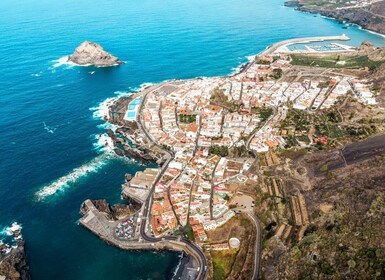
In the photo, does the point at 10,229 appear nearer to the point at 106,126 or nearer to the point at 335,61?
the point at 106,126

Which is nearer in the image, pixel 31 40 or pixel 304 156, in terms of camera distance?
pixel 304 156

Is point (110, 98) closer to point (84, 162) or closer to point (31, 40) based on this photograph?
point (84, 162)

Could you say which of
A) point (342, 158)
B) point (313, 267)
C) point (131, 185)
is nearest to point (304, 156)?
point (342, 158)

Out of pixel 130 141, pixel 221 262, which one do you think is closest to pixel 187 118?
pixel 130 141

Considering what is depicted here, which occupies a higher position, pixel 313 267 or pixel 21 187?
pixel 313 267

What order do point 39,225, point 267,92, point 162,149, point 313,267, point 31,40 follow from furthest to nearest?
point 31,40, point 267,92, point 162,149, point 39,225, point 313,267

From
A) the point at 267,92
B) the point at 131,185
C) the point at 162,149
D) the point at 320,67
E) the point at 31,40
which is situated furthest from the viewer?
the point at 31,40

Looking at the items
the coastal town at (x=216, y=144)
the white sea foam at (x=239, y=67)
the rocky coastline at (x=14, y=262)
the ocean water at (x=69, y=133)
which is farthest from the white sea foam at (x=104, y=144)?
the white sea foam at (x=239, y=67)
